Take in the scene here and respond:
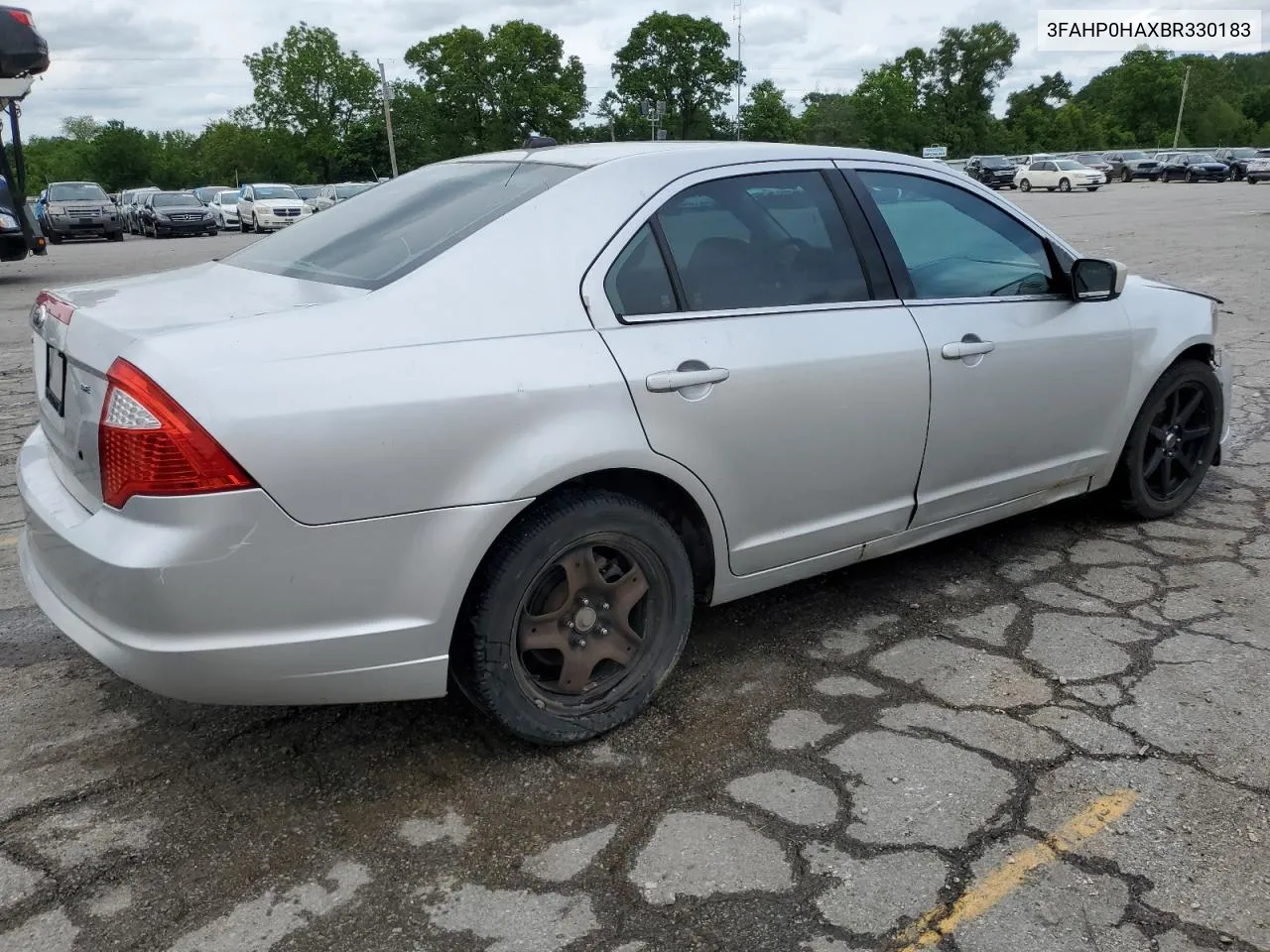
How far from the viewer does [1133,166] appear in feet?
163

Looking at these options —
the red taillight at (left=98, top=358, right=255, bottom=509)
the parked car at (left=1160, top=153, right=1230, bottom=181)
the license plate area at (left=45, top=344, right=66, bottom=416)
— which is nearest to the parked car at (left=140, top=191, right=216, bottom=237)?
the license plate area at (left=45, top=344, right=66, bottom=416)

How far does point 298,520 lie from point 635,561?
0.92 metres

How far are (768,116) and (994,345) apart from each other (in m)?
84.2

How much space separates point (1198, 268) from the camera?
12.9 m

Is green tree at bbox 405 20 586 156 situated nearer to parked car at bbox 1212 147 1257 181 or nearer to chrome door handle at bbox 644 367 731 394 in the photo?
parked car at bbox 1212 147 1257 181

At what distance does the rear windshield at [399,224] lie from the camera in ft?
9.00

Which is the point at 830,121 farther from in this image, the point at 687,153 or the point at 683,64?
the point at 687,153

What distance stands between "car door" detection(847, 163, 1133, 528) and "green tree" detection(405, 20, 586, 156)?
243ft

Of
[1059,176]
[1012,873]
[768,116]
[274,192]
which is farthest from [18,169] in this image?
[768,116]

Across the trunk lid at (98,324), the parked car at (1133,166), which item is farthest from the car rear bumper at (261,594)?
the parked car at (1133,166)

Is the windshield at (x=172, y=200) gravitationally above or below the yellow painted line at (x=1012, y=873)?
above

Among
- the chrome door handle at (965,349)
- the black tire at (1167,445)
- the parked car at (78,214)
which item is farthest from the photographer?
the parked car at (78,214)

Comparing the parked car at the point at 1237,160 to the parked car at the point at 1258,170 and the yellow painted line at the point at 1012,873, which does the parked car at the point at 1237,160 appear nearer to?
the parked car at the point at 1258,170

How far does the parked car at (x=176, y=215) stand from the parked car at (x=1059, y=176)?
103 feet
